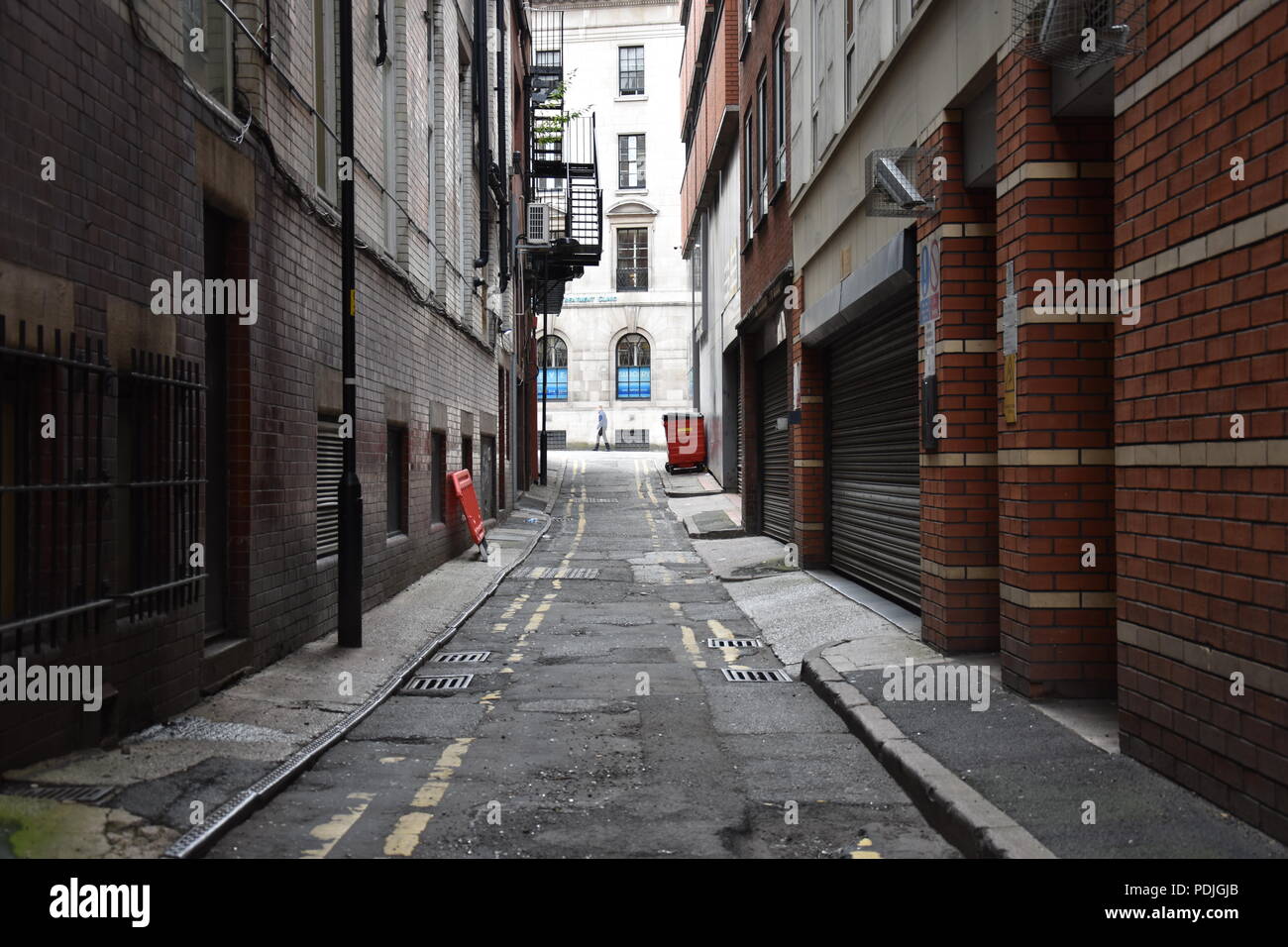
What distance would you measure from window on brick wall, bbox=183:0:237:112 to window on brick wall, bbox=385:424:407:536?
18.8 feet

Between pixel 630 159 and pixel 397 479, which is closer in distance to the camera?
pixel 397 479

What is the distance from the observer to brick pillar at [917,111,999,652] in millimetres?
8242

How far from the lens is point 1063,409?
6.77 metres

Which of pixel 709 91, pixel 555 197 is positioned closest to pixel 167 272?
pixel 709 91

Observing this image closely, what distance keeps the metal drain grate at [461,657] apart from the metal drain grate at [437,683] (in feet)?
1.98

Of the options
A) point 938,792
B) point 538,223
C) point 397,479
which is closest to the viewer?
point 938,792

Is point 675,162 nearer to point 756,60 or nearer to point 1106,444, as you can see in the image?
point 756,60

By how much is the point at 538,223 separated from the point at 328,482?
22.0 meters

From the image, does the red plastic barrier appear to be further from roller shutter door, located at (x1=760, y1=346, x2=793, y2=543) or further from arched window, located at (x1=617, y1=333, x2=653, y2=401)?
arched window, located at (x1=617, y1=333, x2=653, y2=401)

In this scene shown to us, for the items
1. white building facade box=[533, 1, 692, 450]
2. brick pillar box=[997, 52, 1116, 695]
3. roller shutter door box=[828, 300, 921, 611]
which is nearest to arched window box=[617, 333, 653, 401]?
white building facade box=[533, 1, 692, 450]

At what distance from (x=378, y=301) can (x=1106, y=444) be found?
26.6 feet

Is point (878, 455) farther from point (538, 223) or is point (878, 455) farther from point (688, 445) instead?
point (688, 445)
